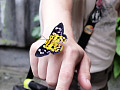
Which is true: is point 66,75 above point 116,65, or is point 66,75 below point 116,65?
above

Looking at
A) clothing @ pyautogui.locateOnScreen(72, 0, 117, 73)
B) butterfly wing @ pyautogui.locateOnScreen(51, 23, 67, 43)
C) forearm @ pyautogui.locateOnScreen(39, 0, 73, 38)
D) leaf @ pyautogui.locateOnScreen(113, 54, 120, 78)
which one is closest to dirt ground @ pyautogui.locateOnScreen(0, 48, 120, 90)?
leaf @ pyautogui.locateOnScreen(113, 54, 120, 78)

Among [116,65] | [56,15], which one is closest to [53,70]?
[56,15]

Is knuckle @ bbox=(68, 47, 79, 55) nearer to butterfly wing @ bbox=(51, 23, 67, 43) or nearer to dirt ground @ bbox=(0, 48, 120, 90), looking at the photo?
butterfly wing @ bbox=(51, 23, 67, 43)

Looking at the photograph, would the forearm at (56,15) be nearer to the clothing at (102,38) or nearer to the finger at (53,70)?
the finger at (53,70)

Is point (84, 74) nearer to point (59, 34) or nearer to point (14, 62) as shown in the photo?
point (59, 34)

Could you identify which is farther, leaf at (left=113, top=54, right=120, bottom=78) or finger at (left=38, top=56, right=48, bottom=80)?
leaf at (left=113, top=54, right=120, bottom=78)

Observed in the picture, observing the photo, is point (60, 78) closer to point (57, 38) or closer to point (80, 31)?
point (57, 38)
